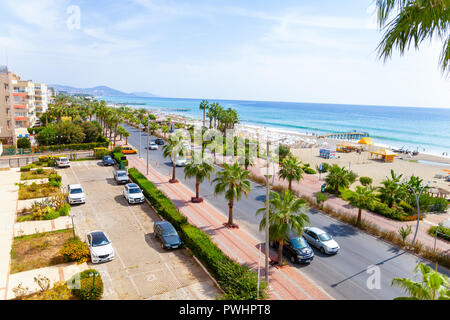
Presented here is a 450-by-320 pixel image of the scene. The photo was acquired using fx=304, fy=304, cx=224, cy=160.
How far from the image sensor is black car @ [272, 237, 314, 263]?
64.3 ft

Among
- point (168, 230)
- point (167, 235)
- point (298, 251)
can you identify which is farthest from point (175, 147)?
point (298, 251)

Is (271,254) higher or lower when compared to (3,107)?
lower

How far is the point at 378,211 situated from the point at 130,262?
77.0ft

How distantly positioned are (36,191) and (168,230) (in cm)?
1836

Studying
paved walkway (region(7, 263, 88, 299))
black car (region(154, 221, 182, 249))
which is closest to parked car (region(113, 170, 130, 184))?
black car (region(154, 221, 182, 249))

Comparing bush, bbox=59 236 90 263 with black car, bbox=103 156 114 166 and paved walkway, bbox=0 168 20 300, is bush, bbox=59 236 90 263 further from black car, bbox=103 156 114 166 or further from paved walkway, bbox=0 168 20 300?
black car, bbox=103 156 114 166

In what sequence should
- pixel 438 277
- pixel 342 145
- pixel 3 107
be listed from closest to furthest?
pixel 438 277, pixel 3 107, pixel 342 145

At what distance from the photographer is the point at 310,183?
40.1 m

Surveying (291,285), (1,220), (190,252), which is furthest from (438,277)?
(1,220)

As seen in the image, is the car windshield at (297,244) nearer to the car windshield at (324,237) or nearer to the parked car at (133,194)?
the car windshield at (324,237)

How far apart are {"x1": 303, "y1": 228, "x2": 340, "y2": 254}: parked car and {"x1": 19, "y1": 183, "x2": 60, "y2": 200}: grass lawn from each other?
25369 mm

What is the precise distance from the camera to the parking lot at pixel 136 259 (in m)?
16.2

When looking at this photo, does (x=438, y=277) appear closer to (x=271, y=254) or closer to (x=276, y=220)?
(x=276, y=220)

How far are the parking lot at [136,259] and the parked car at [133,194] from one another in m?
0.58
